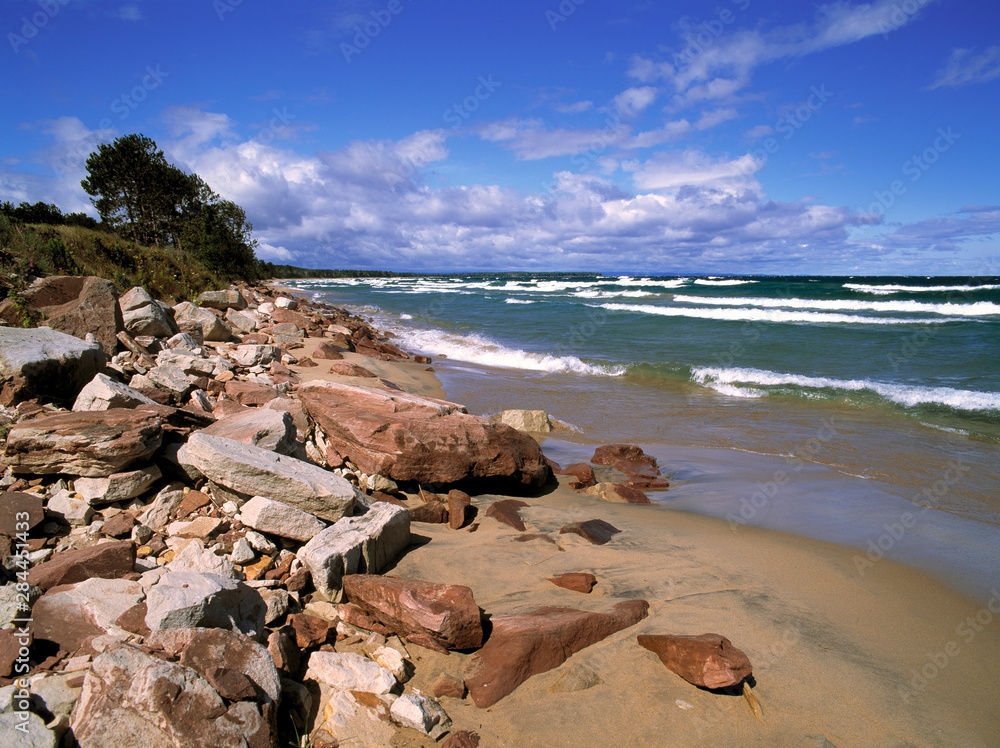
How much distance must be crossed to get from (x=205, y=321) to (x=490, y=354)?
844 centimetres

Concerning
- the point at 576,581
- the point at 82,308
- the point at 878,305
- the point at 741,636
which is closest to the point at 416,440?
the point at 576,581

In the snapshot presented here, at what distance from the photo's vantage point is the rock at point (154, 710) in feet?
6.38

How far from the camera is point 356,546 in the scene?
350cm

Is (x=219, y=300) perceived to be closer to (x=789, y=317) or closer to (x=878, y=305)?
(x=789, y=317)

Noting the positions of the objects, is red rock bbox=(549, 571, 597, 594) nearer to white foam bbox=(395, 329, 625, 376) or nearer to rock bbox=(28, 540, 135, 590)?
rock bbox=(28, 540, 135, 590)

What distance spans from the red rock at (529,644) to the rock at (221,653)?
3.41 ft

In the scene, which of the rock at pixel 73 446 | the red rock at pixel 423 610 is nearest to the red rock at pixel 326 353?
the rock at pixel 73 446

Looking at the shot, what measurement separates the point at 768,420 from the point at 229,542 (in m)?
9.21

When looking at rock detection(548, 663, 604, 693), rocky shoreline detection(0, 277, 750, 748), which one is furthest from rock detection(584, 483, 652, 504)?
rock detection(548, 663, 604, 693)

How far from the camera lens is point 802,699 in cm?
276

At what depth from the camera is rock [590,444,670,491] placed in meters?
6.27

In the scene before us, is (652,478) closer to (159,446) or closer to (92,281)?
(159,446)

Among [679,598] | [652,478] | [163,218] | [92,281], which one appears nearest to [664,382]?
[652,478]

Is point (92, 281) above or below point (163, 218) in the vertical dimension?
below
